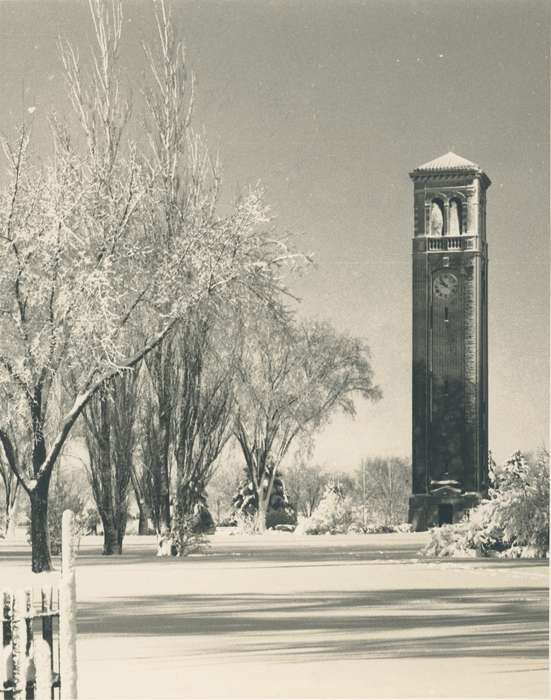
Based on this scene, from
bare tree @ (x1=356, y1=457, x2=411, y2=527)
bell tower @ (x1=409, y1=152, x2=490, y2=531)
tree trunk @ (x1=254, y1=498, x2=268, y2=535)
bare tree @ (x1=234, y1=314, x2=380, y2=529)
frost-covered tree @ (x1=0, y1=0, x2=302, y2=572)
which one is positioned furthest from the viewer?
tree trunk @ (x1=254, y1=498, x2=268, y2=535)

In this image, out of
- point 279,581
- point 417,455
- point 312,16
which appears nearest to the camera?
point 312,16

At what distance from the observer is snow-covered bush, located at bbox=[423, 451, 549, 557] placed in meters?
19.5

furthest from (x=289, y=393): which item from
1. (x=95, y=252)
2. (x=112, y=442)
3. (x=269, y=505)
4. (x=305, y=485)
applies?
(x=95, y=252)

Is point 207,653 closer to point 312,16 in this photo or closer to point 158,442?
point 312,16

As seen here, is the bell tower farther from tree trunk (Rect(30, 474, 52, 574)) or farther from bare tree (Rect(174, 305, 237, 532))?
tree trunk (Rect(30, 474, 52, 574))

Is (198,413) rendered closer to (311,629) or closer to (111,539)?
(111,539)

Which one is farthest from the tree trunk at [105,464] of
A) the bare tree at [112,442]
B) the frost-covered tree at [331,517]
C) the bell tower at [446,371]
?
the frost-covered tree at [331,517]

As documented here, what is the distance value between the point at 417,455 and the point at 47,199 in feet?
46.3

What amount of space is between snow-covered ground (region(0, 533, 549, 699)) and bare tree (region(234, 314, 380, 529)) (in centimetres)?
753

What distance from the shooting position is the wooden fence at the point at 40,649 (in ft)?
20.5

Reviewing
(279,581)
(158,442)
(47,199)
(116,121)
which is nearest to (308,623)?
(279,581)

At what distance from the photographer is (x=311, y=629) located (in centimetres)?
1103

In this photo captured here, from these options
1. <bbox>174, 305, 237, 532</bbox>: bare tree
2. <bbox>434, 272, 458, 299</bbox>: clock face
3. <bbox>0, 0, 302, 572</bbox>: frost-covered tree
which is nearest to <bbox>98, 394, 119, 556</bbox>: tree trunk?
<bbox>174, 305, 237, 532</bbox>: bare tree

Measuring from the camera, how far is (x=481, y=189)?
16406mm
